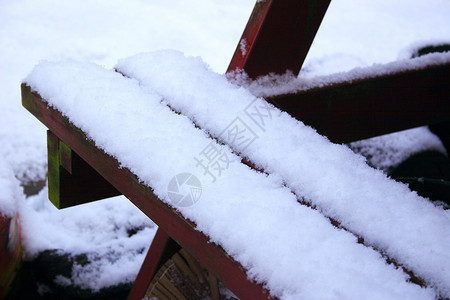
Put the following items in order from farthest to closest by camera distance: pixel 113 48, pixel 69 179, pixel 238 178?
pixel 113 48, pixel 69 179, pixel 238 178

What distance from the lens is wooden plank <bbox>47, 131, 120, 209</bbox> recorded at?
1338 mm

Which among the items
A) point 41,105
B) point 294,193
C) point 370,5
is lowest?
point 370,5

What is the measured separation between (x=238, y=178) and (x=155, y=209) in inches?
6.7

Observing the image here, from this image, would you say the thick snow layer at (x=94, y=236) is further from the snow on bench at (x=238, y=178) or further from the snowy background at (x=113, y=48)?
the snow on bench at (x=238, y=178)

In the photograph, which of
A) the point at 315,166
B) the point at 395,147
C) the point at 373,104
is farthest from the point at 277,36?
the point at 395,147

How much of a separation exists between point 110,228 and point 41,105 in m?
1.85

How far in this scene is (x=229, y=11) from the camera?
6.18 meters

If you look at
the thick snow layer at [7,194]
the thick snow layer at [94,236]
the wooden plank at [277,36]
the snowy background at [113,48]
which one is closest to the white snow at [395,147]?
the snowy background at [113,48]

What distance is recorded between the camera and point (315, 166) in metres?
0.88

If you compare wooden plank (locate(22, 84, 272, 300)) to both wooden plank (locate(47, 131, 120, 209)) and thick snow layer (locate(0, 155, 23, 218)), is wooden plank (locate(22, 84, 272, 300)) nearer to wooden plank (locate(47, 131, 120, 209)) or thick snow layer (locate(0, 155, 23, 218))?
wooden plank (locate(47, 131, 120, 209))

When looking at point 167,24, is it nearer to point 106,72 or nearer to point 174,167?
point 106,72

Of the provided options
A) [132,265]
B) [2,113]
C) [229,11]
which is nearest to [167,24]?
[229,11]

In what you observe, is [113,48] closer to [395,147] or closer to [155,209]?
[395,147]

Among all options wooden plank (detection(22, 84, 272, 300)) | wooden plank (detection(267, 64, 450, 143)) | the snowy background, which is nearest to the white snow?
the snowy background
